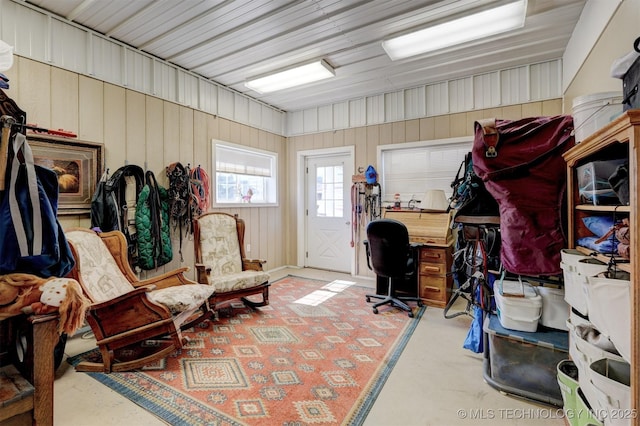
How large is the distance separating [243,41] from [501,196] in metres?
3.03

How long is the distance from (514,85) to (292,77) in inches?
117

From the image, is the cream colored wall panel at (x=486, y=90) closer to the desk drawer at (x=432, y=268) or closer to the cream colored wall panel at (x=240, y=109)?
the desk drawer at (x=432, y=268)

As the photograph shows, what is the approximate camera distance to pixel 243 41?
329 centimetres

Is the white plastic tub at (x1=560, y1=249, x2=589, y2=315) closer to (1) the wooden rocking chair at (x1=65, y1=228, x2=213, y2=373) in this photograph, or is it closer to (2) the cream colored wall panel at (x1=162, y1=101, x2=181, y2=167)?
(1) the wooden rocking chair at (x1=65, y1=228, x2=213, y2=373)

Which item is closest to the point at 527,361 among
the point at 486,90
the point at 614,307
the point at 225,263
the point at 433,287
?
the point at 614,307

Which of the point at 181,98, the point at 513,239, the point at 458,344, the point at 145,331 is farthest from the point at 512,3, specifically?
the point at 145,331

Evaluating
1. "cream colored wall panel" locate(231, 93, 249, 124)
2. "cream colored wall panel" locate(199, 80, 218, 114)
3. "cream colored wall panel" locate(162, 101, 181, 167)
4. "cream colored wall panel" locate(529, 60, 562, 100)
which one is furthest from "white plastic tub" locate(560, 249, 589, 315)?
"cream colored wall panel" locate(231, 93, 249, 124)

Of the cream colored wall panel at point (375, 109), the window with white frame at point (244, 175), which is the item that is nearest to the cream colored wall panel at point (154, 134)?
the window with white frame at point (244, 175)

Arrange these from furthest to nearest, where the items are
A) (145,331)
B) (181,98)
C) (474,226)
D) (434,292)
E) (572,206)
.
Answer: (181,98) → (434,292) → (474,226) → (145,331) → (572,206)

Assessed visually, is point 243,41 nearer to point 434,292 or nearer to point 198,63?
point 198,63

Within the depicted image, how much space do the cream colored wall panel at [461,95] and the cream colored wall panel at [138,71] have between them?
159 inches

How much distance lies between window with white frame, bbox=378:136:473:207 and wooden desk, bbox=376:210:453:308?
0.57 m

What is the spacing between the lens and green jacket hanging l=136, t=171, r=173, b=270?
3318 millimetres

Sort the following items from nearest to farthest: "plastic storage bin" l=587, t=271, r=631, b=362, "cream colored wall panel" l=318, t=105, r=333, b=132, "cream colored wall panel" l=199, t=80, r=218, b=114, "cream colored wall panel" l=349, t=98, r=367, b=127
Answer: "plastic storage bin" l=587, t=271, r=631, b=362
"cream colored wall panel" l=199, t=80, r=218, b=114
"cream colored wall panel" l=349, t=98, r=367, b=127
"cream colored wall panel" l=318, t=105, r=333, b=132
